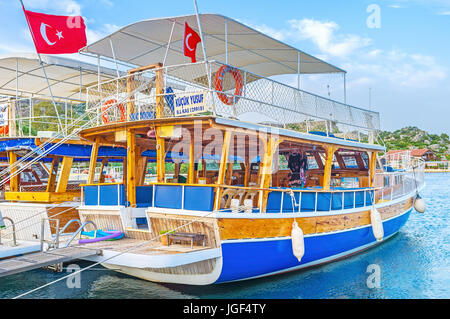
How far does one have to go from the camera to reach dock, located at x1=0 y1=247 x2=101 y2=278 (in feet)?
20.0

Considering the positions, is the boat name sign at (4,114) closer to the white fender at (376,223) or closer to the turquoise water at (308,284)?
the turquoise water at (308,284)

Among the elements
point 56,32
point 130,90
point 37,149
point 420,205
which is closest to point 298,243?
point 130,90

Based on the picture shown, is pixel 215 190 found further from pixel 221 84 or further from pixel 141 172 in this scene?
pixel 141 172

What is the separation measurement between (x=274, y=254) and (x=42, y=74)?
12080mm

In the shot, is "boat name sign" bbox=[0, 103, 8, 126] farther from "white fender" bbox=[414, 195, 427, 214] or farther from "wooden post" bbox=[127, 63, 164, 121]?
"white fender" bbox=[414, 195, 427, 214]

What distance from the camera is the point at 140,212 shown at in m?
8.49

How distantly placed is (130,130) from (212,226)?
2.98m

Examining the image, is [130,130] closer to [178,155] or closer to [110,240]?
[110,240]

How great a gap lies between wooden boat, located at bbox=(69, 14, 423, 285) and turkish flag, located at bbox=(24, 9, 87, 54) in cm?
101

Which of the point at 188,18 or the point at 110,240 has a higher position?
the point at 188,18

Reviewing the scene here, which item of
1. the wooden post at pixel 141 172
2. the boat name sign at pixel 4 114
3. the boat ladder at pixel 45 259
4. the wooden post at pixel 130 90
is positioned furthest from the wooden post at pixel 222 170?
the boat name sign at pixel 4 114

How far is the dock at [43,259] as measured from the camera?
6086 mm

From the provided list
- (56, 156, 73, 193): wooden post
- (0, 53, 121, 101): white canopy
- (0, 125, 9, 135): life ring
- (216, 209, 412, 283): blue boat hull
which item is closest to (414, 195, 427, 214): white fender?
(216, 209, 412, 283): blue boat hull
